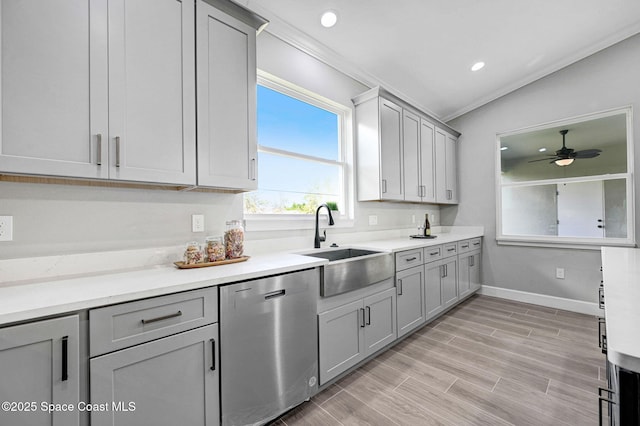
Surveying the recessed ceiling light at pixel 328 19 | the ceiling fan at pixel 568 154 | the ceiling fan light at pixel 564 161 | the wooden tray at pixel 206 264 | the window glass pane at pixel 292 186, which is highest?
the recessed ceiling light at pixel 328 19

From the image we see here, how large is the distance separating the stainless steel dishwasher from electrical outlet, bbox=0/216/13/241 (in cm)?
102

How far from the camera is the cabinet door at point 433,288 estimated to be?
2.92m

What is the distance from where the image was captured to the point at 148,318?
1131 millimetres

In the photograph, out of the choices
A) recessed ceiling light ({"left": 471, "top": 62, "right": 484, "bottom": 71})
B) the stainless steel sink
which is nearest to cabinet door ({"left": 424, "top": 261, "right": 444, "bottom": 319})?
the stainless steel sink

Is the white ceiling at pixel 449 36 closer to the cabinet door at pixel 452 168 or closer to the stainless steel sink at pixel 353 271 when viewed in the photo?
the cabinet door at pixel 452 168

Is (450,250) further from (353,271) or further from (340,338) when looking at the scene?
(340,338)

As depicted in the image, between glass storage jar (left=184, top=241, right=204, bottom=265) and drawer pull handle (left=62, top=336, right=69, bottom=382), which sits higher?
glass storage jar (left=184, top=241, right=204, bottom=265)

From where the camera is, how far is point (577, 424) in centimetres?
159

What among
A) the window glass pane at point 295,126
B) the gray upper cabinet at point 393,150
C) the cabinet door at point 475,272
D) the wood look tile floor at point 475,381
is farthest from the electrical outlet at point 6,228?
the cabinet door at point 475,272

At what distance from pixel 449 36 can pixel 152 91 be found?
2810 mm

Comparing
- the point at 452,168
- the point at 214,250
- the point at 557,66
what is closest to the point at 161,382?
the point at 214,250

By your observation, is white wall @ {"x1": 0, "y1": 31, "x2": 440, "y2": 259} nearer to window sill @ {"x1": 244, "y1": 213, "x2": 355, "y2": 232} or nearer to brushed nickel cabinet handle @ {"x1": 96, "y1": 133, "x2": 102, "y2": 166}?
window sill @ {"x1": 244, "y1": 213, "x2": 355, "y2": 232}

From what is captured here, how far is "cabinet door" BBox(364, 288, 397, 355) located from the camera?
7.23ft

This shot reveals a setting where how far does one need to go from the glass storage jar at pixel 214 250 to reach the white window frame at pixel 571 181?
3.95m
